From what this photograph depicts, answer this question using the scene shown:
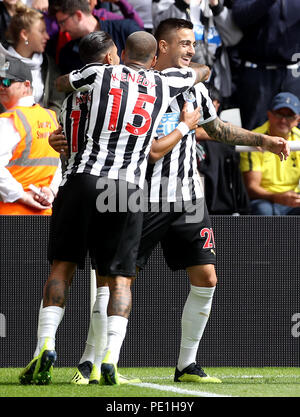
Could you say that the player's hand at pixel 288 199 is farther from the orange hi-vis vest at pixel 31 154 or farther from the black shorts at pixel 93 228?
the black shorts at pixel 93 228

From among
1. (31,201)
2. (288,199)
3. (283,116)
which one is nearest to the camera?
(31,201)

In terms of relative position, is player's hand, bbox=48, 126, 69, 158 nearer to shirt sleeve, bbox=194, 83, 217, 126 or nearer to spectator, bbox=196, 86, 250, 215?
shirt sleeve, bbox=194, 83, 217, 126

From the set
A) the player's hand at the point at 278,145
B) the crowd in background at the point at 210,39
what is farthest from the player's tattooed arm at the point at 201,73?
the crowd in background at the point at 210,39

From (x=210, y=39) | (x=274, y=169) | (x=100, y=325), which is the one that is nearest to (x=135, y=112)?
(x=100, y=325)

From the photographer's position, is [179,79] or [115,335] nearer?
[115,335]

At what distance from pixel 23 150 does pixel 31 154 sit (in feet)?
0.19

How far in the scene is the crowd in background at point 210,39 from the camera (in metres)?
7.72

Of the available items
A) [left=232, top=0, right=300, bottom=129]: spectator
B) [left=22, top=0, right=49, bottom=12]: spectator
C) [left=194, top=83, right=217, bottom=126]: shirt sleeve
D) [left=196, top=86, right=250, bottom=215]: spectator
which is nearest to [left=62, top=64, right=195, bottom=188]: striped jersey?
[left=194, top=83, right=217, bottom=126]: shirt sleeve

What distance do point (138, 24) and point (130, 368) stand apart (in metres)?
3.07

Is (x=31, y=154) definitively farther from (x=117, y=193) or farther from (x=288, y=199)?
(x=288, y=199)

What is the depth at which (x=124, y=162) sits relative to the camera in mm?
4848

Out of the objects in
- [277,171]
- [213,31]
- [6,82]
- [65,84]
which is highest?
[213,31]

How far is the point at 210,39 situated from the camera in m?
8.00
